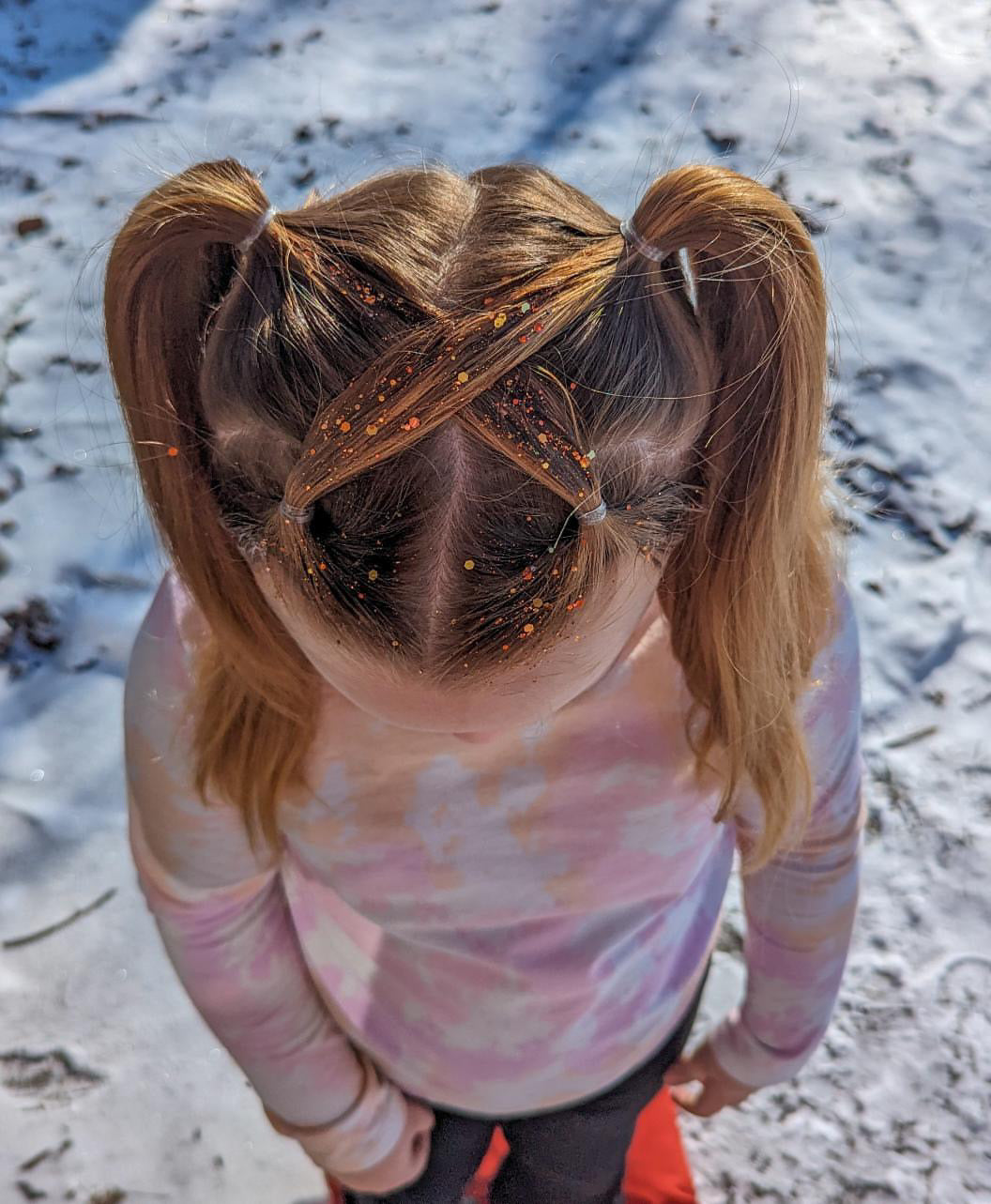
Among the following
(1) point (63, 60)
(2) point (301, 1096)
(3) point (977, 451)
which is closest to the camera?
(2) point (301, 1096)

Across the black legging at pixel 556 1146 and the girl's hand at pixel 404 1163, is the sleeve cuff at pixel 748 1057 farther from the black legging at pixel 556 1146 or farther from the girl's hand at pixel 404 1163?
the girl's hand at pixel 404 1163

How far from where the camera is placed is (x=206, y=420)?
544 millimetres

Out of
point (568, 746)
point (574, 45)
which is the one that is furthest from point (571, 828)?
point (574, 45)

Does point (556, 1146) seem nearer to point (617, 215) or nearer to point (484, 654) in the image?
point (484, 654)

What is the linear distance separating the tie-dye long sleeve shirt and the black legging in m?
0.03

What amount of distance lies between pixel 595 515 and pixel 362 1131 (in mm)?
595

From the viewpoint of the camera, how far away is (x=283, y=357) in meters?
0.47

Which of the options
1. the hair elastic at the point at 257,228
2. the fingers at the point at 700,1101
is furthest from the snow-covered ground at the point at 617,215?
the hair elastic at the point at 257,228

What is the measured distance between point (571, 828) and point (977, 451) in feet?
3.52

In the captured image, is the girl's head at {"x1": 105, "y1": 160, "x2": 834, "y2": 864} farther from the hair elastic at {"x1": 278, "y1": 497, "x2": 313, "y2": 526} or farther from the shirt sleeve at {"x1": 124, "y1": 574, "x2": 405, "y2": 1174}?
the shirt sleeve at {"x1": 124, "y1": 574, "x2": 405, "y2": 1174}

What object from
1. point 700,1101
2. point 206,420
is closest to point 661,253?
point 206,420

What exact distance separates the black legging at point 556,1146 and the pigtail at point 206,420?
401 millimetres

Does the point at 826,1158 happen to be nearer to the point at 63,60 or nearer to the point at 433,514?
the point at 433,514

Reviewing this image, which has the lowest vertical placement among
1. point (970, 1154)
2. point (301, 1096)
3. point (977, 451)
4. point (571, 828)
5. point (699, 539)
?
point (970, 1154)
